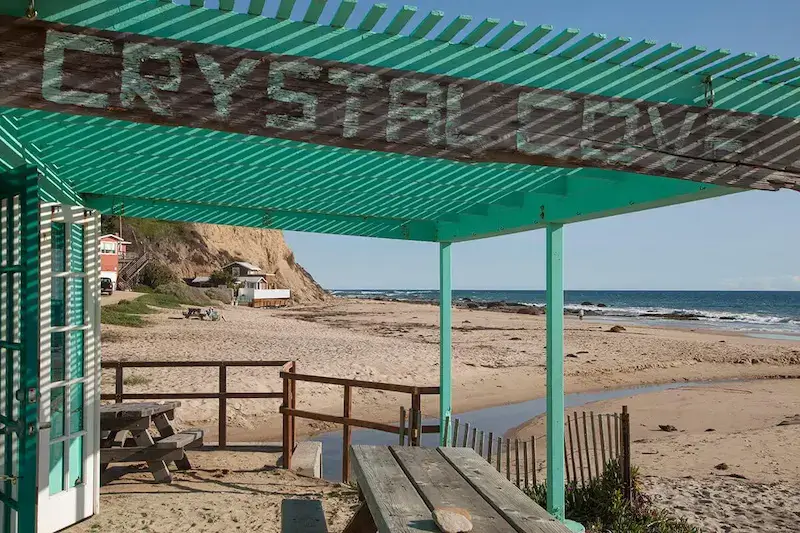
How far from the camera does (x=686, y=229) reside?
83.2 metres

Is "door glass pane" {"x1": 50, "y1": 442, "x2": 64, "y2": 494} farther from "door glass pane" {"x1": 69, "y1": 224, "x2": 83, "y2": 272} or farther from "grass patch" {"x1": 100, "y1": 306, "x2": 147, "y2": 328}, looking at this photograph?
"grass patch" {"x1": 100, "y1": 306, "x2": 147, "y2": 328}

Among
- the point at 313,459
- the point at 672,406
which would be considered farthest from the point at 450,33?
the point at 672,406

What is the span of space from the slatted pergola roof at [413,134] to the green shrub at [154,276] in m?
35.0

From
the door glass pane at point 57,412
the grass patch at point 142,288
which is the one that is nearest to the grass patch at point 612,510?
the door glass pane at point 57,412

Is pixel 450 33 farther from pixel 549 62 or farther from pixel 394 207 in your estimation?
pixel 394 207

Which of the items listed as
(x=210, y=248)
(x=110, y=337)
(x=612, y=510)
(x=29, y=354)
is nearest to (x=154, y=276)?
(x=210, y=248)

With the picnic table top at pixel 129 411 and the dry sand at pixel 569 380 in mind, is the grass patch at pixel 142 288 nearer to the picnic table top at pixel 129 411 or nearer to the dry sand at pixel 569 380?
the dry sand at pixel 569 380

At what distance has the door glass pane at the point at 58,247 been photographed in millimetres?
4609

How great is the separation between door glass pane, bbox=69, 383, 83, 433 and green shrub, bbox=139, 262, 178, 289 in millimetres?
34811

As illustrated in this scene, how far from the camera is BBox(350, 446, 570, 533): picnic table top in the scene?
2.12 metres

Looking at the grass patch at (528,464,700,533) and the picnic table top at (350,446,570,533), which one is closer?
the picnic table top at (350,446,570,533)

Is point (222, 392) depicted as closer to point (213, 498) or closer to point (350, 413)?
point (350, 413)

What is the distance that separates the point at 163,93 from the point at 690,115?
1868 mm

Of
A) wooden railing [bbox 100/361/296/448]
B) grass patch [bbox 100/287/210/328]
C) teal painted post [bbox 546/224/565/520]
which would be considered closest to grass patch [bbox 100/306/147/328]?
grass patch [bbox 100/287/210/328]
